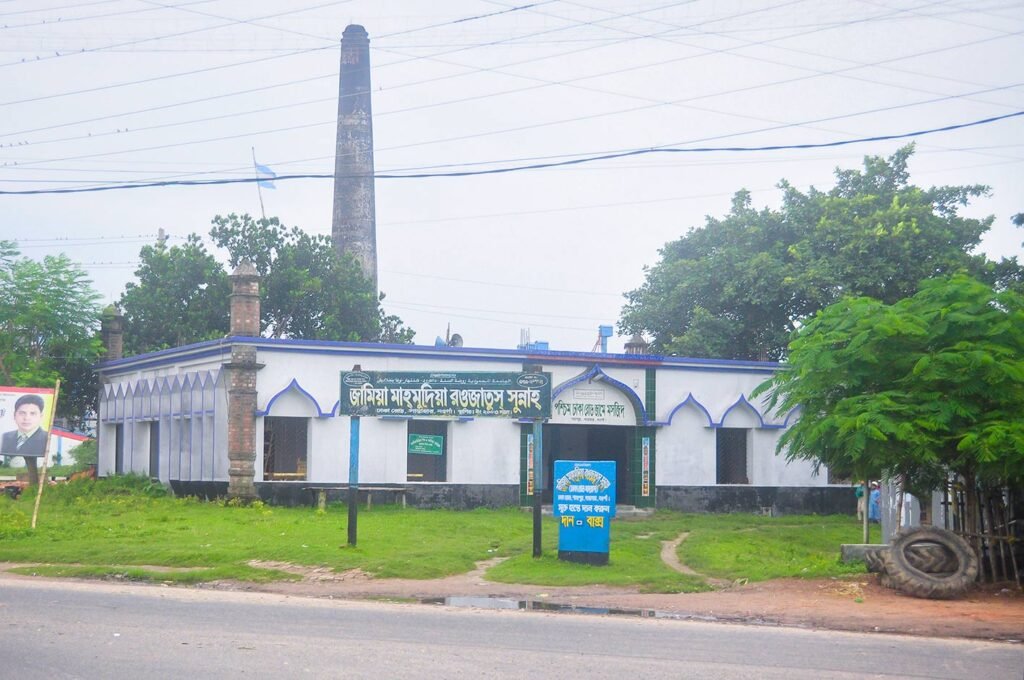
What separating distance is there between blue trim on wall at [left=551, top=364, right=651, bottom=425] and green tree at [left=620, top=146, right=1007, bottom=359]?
12313 mm

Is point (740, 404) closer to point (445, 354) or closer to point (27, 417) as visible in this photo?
point (445, 354)

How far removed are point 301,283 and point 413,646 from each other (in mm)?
36590

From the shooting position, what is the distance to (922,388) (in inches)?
664

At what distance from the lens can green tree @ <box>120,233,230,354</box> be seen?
44.8m

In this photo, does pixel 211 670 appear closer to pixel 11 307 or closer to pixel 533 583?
pixel 533 583

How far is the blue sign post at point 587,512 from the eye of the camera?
1920 cm

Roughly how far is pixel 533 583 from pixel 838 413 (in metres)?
4.96

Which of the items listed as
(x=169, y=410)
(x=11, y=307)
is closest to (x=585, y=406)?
(x=169, y=410)

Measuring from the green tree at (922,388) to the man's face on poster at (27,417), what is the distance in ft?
45.4

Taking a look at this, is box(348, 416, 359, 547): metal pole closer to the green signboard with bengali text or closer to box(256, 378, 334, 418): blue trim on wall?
the green signboard with bengali text

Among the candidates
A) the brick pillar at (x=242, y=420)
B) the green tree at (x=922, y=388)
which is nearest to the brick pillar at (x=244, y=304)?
the brick pillar at (x=242, y=420)

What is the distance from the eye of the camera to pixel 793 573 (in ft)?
60.3

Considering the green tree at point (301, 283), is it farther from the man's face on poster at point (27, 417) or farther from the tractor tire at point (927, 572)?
the tractor tire at point (927, 572)

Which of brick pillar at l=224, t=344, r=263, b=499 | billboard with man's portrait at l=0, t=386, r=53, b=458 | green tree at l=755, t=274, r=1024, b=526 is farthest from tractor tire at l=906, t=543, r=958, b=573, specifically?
brick pillar at l=224, t=344, r=263, b=499
